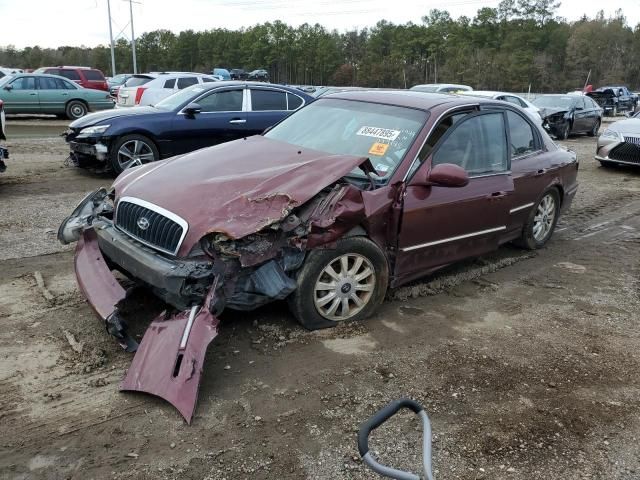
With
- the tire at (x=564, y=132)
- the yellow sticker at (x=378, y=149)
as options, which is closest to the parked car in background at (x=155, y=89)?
the tire at (x=564, y=132)

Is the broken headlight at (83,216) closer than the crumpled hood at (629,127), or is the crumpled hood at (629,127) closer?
the broken headlight at (83,216)

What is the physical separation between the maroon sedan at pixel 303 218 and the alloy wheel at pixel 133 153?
453 centimetres

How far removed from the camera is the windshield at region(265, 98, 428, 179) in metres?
4.57

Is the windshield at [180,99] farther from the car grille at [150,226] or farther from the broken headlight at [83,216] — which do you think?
the car grille at [150,226]

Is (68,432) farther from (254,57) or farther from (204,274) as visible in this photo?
(254,57)

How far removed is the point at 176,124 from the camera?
30.7ft

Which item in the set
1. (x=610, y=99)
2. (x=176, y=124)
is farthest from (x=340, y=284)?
(x=610, y=99)

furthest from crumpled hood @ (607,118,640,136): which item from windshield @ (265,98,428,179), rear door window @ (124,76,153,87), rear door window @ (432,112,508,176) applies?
rear door window @ (124,76,153,87)

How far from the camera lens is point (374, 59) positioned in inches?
3221

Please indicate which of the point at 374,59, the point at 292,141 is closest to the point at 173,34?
the point at 374,59

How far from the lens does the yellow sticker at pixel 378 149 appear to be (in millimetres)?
4590

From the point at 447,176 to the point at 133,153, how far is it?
252 inches

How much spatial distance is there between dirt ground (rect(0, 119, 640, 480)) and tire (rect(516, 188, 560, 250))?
26.7 inches

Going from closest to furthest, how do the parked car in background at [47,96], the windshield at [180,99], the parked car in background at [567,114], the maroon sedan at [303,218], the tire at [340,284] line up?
the maroon sedan at [303,218], the tire at [340,284], the windshield at [180,99], the parked car in background at [47,96], the parked car in background at [567,114]
